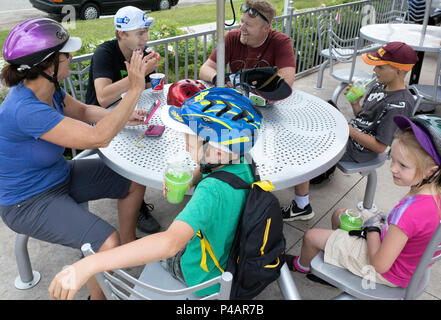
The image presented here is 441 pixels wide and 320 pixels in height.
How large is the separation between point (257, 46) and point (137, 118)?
1463 mm

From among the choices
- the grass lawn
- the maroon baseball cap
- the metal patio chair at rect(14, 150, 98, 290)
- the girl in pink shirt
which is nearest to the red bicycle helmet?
the metal patio chair at rect(14, 150, 98, 290)

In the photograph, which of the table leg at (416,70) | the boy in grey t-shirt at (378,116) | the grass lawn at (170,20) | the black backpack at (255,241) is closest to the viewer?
the black backpack at (255,241)

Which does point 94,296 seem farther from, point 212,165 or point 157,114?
point 157,114

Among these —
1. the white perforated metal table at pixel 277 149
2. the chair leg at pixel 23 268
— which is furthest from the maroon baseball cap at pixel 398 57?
the chair leg at pixel 23 268

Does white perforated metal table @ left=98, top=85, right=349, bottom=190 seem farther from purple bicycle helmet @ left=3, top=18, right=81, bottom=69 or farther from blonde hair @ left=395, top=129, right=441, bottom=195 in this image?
purple bicycle helmet @ left=3, top=18, right=81, bottom=69

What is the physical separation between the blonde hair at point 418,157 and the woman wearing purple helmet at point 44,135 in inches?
A: 50.4

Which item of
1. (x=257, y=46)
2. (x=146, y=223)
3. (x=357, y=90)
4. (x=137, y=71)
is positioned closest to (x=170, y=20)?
(x=257, y=46)

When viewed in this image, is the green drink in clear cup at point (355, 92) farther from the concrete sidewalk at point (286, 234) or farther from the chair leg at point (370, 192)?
the concrete sidewalk at point (286, 234)

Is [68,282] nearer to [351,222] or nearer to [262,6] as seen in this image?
[351,222]

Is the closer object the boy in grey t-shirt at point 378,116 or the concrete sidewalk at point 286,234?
the concrete sidewalk at point 286,234

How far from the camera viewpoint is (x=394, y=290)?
5.43 ft

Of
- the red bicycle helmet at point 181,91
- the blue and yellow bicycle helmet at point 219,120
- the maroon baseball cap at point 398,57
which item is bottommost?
the red bicycle helmet at point 181,91

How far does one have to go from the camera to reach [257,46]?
10.4 ft

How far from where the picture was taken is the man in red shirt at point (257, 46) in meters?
2.93
